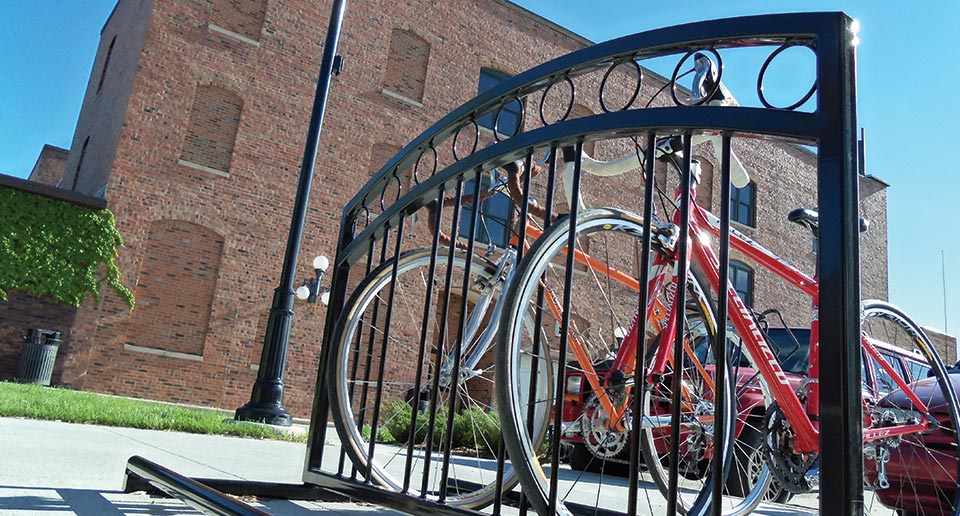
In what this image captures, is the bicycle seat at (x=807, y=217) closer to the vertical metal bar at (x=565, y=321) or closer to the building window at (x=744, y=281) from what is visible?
the vertical metal bar at (x=565, y=321)

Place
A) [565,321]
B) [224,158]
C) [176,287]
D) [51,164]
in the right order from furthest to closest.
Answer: [51,164]
[224,158]
[176,287]
[565,321]

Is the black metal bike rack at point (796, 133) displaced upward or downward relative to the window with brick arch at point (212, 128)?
downward

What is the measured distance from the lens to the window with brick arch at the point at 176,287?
13.7 metres

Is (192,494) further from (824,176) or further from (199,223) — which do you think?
(199,223)

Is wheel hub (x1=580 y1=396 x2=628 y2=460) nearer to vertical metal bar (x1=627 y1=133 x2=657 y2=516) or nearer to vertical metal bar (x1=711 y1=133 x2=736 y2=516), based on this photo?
vertical metal bar (x1=627 y1=133 x2=657 y2=516)

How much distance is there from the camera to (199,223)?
14.3m

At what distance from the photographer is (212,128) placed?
1490 centimetres

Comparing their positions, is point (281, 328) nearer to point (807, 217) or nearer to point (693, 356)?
point (693, 356)

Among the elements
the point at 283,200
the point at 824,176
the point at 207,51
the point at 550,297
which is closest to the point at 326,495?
the point at 550,297

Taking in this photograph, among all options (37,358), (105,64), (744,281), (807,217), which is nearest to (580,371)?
(807,217)

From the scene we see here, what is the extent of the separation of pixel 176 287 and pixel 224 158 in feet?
9.68

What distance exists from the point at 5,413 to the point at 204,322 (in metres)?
8.93

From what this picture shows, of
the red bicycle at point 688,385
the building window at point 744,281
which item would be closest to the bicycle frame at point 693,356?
the red bicycle at point 688,385

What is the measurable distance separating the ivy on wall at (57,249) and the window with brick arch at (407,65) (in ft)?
24.0
